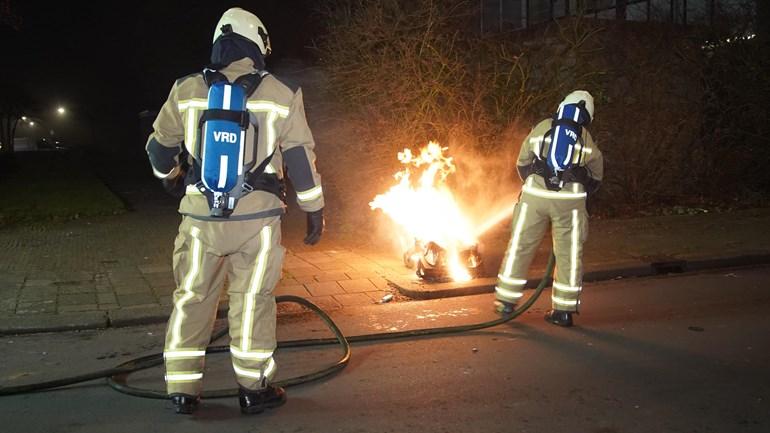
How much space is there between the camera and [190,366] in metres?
3.99

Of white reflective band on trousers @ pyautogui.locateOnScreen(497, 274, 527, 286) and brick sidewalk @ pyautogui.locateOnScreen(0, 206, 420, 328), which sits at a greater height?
white reflective band on trousers @ pyautogui.locateOnScreen(497, 274, 527, 286)

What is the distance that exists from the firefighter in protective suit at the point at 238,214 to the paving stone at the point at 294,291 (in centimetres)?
300

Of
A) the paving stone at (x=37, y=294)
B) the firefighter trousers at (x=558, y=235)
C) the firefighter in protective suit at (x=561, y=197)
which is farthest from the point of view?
the paving stone at (x=37, y=294)

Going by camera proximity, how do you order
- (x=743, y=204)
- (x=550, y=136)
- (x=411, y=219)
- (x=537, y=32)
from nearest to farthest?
(x=550, y=136)
(x=411, y=219)
(x=537, y=32)
(x=743, y=204)

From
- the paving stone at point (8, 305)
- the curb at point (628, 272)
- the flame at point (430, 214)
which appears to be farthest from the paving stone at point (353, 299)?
the paving stone at point (8, 305)

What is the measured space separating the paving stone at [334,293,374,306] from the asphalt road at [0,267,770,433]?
0.29m

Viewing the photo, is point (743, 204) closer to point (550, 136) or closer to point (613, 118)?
point (613, 118)

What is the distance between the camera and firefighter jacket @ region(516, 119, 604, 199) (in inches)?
227

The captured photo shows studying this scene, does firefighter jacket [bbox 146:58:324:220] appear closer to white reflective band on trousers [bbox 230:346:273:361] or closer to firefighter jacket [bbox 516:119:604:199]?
white reflective band on trousers [bbox 230:346:273:361]

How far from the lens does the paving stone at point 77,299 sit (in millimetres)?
6672

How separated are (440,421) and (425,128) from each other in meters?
6.46

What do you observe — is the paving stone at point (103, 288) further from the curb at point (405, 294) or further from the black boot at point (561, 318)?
the black boot at point (561, 318)

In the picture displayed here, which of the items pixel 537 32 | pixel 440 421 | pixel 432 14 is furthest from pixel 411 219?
pixel 537 32

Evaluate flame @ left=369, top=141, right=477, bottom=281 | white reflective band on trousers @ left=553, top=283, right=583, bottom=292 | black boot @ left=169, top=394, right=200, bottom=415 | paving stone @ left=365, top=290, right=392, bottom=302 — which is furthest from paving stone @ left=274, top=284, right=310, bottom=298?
black boot @ left=169, top=394, right=200, bottom=415
